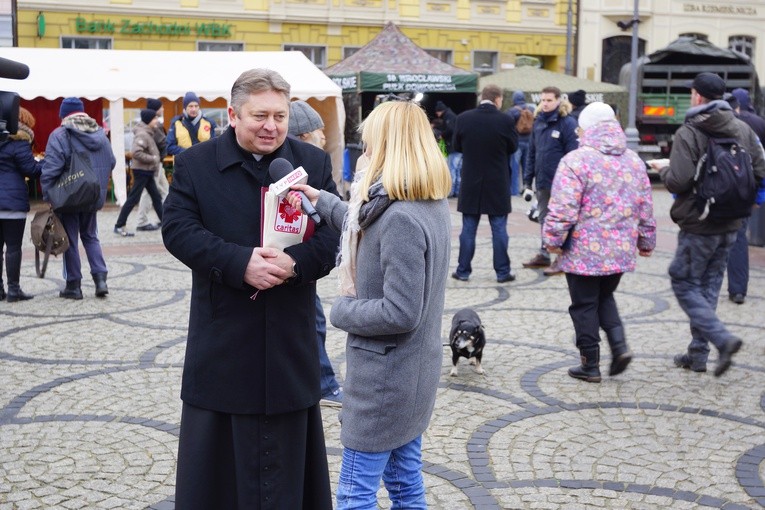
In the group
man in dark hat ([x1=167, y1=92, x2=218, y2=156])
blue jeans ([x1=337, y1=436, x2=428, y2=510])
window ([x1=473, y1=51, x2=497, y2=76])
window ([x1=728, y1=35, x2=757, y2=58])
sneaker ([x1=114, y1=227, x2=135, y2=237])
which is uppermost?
window ([x1=728, y1=35, x2=757, y2=58])

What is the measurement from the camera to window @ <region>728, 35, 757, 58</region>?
3606 cm

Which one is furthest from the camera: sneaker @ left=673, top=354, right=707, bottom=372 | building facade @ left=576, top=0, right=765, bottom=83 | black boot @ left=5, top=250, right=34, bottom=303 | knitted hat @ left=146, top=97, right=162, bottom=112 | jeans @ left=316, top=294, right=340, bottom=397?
building facade @ left=576, top=0, right=765, bottom=83

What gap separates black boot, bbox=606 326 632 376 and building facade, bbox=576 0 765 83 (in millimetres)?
28627

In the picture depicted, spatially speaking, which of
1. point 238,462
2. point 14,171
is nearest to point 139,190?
point 14,171

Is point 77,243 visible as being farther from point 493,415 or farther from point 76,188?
point 493,415

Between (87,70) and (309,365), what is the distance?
16.0m

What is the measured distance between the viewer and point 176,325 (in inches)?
333

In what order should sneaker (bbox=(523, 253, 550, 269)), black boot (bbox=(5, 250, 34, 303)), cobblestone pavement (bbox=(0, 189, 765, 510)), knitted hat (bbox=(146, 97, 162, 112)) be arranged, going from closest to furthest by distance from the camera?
cobblestone pavement (bbox=(0, 189, 765, 510))
black boot (bbox=(5, 250, 34, 303))
sneaker (bbox=(523, 253, 550, 269))
knitted hat (bbox=(146, 97, 162, 112))

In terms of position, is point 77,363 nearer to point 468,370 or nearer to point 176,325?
point 176,325

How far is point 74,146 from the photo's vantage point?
9.50 m

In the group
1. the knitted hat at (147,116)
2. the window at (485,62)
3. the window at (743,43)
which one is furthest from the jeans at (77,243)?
the window at (743,43)

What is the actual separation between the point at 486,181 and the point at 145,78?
9.75 meters

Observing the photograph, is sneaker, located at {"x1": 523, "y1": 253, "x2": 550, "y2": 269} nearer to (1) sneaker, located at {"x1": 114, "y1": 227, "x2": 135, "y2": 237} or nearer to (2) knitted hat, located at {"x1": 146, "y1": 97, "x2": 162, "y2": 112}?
(1) sneaker, located at {"x1": 114, "y1": 227, "x2": 135, "y2": 237}

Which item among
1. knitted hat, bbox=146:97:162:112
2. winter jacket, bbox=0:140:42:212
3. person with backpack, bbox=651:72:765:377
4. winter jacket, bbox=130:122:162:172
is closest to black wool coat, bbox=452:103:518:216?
→ person with backpack, bbox=651:72:765:377
